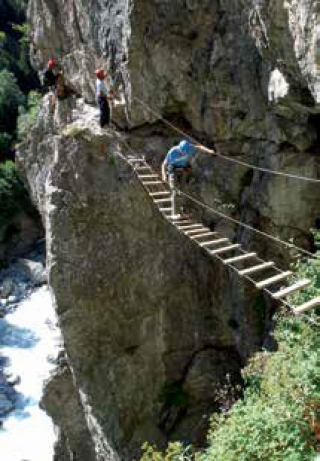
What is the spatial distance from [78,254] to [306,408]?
775 cm

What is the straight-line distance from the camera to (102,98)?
1312 centimetres

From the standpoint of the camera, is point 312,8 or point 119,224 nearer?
point 312,8

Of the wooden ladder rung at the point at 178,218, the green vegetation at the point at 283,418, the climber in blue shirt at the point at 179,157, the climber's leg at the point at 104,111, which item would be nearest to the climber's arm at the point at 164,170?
the climber in blue shirt at the point at 179,157

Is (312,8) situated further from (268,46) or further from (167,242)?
(167,242)

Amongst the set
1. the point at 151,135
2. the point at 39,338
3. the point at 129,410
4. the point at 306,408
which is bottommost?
the point at 39,338

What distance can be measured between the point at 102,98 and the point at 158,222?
3.42 metres

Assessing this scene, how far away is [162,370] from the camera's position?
1413 cm

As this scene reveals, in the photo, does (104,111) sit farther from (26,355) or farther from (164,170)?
(26,355)

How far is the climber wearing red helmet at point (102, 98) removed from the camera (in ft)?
42.4

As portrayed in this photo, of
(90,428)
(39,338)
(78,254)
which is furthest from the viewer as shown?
(39,338)

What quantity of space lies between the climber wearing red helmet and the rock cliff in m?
0.38

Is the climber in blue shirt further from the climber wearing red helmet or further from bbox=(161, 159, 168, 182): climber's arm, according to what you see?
the climber wearing red helmet

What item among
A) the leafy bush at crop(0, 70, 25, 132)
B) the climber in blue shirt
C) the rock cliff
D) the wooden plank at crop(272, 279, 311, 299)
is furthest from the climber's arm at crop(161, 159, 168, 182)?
the leafy bush at crop(0, 70, 25, 132)

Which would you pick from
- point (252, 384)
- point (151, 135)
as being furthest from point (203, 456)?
point (151, 135)
